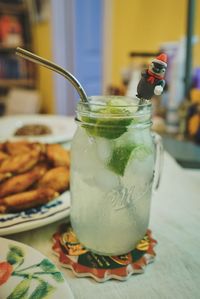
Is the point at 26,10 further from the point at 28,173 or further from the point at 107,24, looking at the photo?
the point at 28,173

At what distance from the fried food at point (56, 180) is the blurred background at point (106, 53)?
470 millimetres

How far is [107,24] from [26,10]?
51.3 inches

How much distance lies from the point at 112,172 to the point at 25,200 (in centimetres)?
20

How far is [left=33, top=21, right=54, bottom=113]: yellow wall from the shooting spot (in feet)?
9.34

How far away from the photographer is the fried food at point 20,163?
22.5 inches

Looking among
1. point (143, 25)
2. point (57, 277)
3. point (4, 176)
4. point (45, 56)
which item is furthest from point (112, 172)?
point (45, 56)

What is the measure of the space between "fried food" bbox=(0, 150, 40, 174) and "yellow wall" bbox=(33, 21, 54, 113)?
236 centimetres

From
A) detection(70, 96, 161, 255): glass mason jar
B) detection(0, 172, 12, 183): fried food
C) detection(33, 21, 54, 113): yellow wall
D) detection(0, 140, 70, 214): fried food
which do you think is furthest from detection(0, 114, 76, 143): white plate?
detection(33, 21, 54, 113): yellow wall

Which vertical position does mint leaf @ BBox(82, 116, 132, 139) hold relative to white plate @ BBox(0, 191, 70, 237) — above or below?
above

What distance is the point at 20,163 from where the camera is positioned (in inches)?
22.9

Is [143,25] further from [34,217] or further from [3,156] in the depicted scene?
[34,217]

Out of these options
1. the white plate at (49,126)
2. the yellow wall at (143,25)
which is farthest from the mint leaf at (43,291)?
the yellow wall at (143,25)

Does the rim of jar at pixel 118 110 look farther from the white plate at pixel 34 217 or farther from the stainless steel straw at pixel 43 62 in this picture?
the white plate at pixel 34 217

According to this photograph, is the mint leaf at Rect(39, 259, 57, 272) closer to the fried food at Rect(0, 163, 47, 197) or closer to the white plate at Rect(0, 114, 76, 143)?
the fried food at Rect(0, 163, 47, 197)
